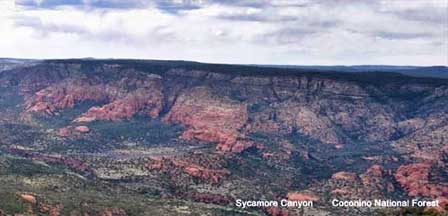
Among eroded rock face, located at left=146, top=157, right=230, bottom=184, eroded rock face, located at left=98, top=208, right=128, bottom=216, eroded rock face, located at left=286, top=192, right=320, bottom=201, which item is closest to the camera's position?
eroded rock face, located at left=98, top=208, right=128, bottom=216

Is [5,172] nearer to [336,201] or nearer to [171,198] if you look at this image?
[171,198]

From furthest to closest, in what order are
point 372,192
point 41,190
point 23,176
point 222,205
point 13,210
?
point 372,192
point 222,205
point 23,176
point 41,190
point 13,210

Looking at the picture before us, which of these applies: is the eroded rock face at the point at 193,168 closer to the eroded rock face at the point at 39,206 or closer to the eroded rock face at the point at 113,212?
the eroded rock face at the point at 113,212

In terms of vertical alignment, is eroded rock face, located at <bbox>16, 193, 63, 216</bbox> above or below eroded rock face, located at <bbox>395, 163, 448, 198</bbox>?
above

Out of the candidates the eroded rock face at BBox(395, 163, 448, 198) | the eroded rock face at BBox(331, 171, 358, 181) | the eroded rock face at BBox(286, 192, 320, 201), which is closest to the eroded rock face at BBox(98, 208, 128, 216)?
the eroded rock face at BBox(286, 192, 320, 201)

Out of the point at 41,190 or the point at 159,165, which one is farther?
the point at 159,165

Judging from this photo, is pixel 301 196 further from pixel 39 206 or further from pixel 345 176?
pixel 39 206

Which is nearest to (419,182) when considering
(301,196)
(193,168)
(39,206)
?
(301,196)

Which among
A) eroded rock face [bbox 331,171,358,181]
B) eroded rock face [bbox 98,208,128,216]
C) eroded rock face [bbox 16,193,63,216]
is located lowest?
eroded rock face [bbox 331,171,358,181]

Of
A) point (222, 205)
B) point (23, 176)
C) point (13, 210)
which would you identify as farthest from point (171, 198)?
point (13, 210)

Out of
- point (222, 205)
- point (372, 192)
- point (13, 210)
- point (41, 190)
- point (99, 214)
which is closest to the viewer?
point (13, 210)

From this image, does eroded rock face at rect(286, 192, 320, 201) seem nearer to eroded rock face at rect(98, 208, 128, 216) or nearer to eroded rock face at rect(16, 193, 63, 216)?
eroded rock face at rect(98, 208, 128, 216)
